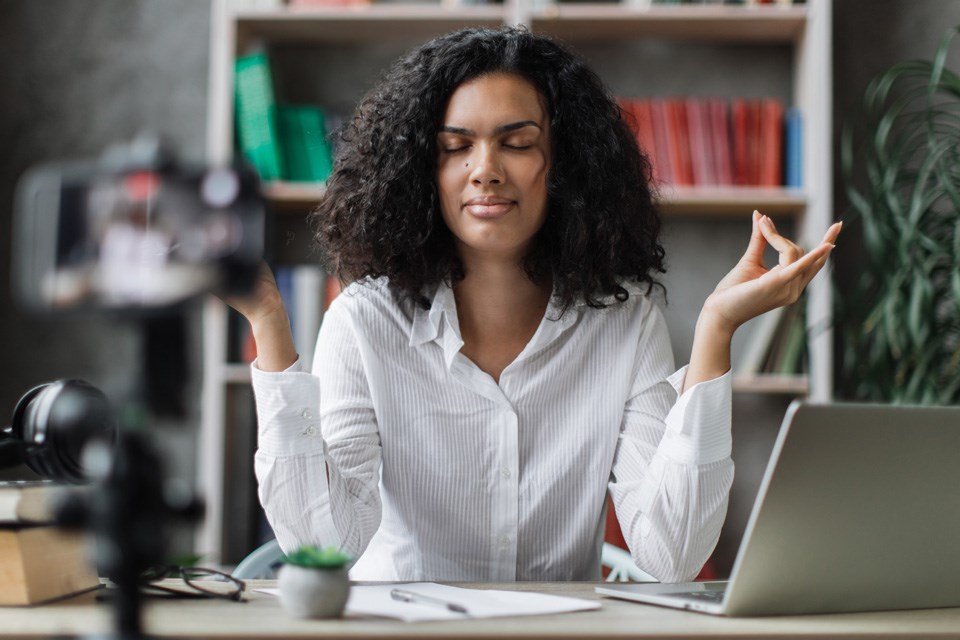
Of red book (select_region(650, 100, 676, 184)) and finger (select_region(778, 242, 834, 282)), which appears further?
red book (select_region(650, 100, 676, 184))

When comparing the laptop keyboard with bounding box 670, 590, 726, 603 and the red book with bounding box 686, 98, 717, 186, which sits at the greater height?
the red book with bounding box 686, 98, 717, 186

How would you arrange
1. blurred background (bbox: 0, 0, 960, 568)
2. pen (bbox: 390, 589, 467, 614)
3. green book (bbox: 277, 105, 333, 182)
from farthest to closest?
1. blurred background (bbox: 0, 0, 960, 568)
2. green book (bbox: 277, 105, 333, 182)
3. pen (bbox: 390, 589, 467, 614)

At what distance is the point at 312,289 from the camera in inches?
94.7

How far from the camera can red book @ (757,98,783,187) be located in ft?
7.97

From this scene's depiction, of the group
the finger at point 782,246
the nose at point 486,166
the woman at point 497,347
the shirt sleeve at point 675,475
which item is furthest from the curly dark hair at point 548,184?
the finger at point 782,246

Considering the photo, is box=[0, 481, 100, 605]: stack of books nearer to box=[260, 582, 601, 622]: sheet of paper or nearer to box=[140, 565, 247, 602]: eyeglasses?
box=[140, 565, 247, 602]: eyeglasses

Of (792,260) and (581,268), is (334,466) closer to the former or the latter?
(581,268)

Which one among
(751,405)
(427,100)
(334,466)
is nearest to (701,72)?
(751,405)

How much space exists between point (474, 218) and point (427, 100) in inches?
8.4

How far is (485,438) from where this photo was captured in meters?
1.47

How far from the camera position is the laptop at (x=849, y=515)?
Result: 826mm

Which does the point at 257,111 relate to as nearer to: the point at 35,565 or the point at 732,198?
the point at 732,198

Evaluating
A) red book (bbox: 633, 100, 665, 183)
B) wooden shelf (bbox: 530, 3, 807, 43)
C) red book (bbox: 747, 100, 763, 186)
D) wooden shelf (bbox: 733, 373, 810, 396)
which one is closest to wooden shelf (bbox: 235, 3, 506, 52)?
wooden shelf (bbox: 530, 3, 807, 43)

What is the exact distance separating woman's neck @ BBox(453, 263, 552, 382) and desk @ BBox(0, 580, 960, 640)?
65 cm
